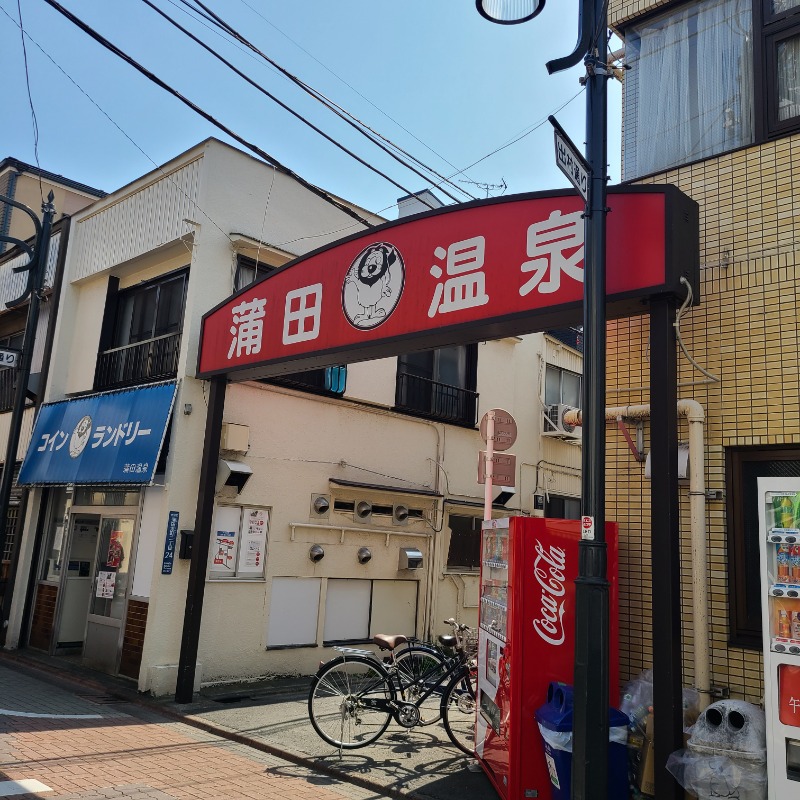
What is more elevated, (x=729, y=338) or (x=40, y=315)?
(x=40, y=315)

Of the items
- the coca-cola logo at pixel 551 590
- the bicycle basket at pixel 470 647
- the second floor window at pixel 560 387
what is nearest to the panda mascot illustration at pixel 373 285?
the coca-cola logo at pixel 551 590

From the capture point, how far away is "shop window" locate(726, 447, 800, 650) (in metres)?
5.62

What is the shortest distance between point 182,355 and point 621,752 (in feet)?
25.8

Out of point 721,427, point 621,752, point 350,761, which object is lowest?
point 350,761

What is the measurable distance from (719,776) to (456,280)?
4.47 m

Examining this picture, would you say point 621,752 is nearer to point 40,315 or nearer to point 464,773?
point 464,773

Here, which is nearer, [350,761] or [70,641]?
[350,761]

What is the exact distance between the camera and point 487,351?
15.5 metres

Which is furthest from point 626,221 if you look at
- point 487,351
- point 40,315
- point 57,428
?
point 40,315

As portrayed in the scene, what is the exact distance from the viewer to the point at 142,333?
41.7 feet

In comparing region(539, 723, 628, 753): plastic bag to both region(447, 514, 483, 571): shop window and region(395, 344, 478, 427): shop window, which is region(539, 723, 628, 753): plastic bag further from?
region(447, 514, 483, 571): shop window

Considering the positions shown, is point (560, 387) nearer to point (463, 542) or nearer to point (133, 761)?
point (463, 542)

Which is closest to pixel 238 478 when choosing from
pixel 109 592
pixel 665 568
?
pixel 109 592

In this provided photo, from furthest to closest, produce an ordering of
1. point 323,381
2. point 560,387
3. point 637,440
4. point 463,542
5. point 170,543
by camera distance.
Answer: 1. point 560,387
2. point 463,542
3. point 323,381
4. point 170,543
5. point 637,440
